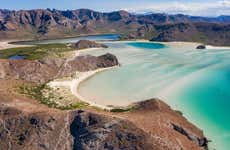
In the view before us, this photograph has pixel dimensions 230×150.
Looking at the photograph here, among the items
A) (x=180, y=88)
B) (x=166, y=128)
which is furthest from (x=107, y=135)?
(x=180, y=88)

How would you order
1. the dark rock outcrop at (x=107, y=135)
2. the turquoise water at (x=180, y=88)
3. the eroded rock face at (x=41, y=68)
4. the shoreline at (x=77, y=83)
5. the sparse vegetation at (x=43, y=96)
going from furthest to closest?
the eroded rock face at (x=41, y=68)
the shoreline at (x=77, y=83)
the sparse vegetation at (x=43, y=96)
the turquoise water at (x=180, y=88)
the dark rock outcrop at (x=107, y=135)

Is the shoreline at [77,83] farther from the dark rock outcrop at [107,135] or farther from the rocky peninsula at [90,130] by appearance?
the dark rock outcrop at [107,135]

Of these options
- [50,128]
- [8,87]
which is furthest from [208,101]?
[8,87]

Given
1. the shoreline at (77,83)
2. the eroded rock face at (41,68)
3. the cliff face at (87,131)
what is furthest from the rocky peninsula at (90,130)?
the eroded rock face at (41,68)

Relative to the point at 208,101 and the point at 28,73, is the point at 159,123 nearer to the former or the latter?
the point at 208,101

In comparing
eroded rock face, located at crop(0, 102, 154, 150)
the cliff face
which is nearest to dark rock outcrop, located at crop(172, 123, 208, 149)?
the cliff face

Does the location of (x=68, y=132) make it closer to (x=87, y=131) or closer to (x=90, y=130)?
(x=87, y=131)
